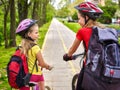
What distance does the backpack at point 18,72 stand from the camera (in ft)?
14.4

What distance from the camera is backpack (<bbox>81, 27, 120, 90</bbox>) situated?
12.8 feet

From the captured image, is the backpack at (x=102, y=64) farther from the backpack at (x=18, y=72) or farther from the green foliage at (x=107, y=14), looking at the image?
the green foliage at (x=107, y=14)

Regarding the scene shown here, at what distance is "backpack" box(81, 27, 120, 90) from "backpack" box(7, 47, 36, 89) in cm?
72

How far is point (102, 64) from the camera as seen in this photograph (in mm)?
3908

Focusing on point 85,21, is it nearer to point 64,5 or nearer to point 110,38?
point 110,38

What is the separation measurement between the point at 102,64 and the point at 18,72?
102cm

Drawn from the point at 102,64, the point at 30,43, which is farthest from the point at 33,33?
the point at 102,64

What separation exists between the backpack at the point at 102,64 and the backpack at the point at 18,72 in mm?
721

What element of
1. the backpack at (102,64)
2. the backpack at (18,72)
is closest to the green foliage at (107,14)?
the backpack at (18,72)

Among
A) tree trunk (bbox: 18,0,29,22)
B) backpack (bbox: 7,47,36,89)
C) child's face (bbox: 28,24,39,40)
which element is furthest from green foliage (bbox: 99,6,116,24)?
backpack (bbox: 7,47,36,89)

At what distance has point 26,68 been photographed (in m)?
4.50

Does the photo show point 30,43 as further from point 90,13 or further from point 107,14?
point 107,14

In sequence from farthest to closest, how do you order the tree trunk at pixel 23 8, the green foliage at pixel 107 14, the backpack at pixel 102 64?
the green foliage at pixel 107 14 → the tree trunk at pixel 23 8 → the backpack at pixel 102 64

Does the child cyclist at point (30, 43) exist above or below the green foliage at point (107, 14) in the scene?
above
